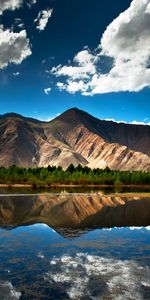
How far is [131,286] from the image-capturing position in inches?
957

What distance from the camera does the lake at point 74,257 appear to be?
23.3 metres

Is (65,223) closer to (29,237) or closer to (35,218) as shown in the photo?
(35,218)

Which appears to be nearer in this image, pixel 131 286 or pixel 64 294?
pixel 64 294

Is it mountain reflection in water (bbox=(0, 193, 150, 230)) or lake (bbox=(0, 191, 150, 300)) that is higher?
mountain reflection in water (bbox=(0, 193, 150, 230))

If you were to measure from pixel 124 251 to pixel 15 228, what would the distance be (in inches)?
750

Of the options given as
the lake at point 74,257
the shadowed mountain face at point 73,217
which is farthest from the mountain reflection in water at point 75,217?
the lake at point 74,257

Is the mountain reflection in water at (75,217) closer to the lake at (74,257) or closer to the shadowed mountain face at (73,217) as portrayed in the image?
the shadowed mountain face at (73,217)

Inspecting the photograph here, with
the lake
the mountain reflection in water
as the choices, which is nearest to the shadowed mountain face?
the mountain reflection in water

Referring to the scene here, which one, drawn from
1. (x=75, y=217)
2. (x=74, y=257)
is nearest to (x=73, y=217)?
(x=75, y=217)

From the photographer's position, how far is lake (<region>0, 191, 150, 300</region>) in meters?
23.3

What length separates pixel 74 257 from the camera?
33188 mm

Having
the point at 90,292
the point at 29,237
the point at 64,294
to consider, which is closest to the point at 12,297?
the point at 64,294

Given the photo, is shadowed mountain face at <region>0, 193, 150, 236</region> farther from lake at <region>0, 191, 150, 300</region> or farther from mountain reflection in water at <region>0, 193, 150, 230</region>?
lake at <region>0, 191, 150, 300</region>

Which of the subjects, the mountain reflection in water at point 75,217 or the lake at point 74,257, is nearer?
the lake at point 74,257
